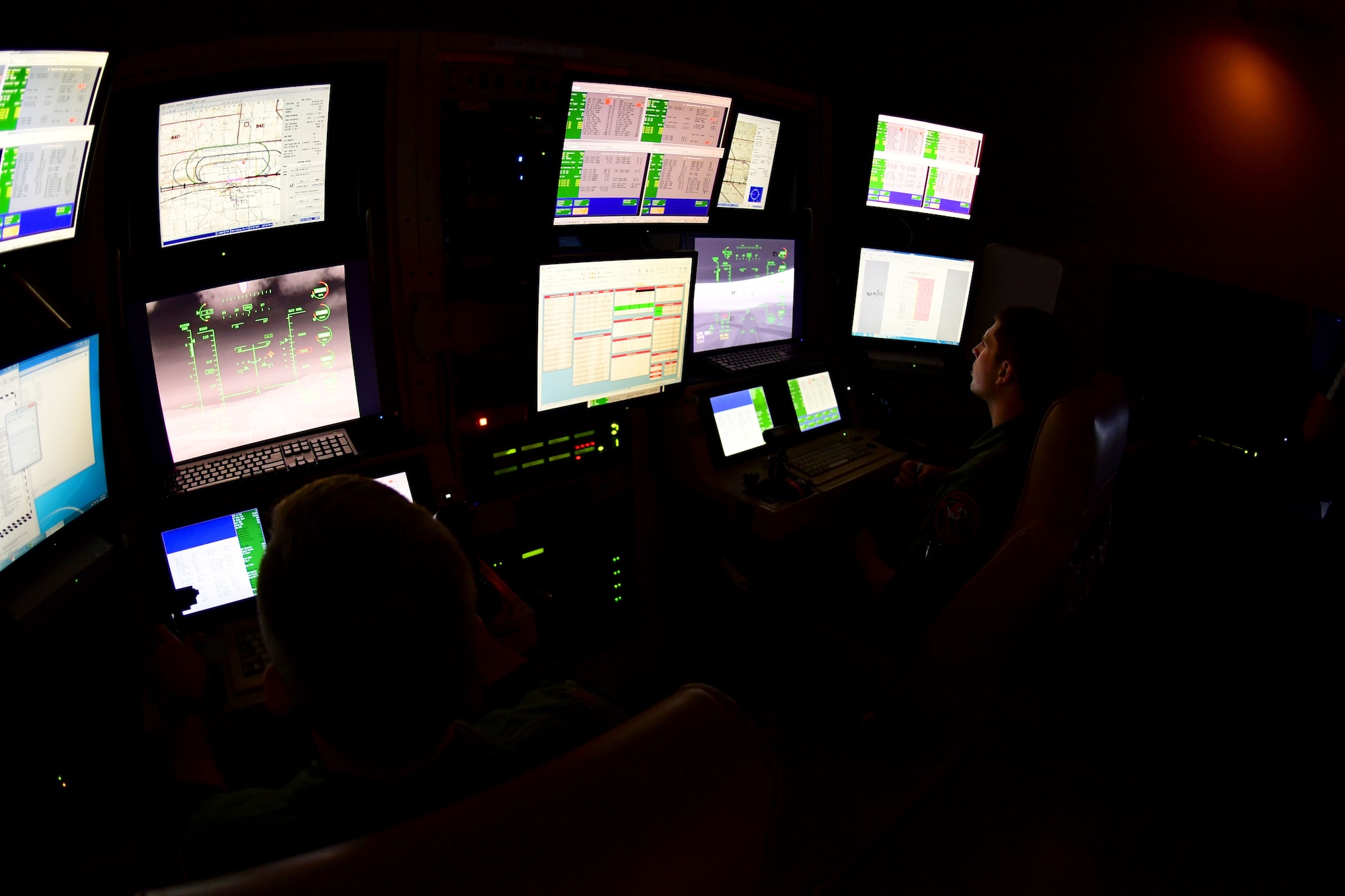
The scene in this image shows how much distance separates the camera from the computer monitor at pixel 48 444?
4.32 feet

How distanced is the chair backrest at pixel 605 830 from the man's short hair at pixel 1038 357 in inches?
70.7

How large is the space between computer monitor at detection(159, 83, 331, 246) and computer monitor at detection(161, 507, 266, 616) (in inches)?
24.4

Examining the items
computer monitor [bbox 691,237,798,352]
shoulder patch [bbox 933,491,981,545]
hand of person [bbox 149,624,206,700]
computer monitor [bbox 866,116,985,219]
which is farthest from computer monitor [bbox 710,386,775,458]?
hand of person [bbox 149,624,206,700]

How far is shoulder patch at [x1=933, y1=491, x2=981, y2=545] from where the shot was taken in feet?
6.88

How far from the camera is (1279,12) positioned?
15.9 feet

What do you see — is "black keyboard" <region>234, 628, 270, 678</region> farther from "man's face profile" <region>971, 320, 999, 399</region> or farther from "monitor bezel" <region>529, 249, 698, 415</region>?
"man's face profile" <region>971, 320, 999, 399</region>

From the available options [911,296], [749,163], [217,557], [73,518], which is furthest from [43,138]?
[911,296]

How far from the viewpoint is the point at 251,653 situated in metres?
1.67

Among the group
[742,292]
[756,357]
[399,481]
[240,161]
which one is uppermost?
[240,161]

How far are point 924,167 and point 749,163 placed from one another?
2.69 ft

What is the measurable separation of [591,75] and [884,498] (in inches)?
77.8

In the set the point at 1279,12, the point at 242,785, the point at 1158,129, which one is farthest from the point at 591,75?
the point at 1279,12

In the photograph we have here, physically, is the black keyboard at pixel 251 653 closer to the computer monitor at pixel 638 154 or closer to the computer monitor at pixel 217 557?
the computer monitor at pixel 217 557

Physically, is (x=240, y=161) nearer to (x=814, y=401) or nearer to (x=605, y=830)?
(x=605, y=830)
